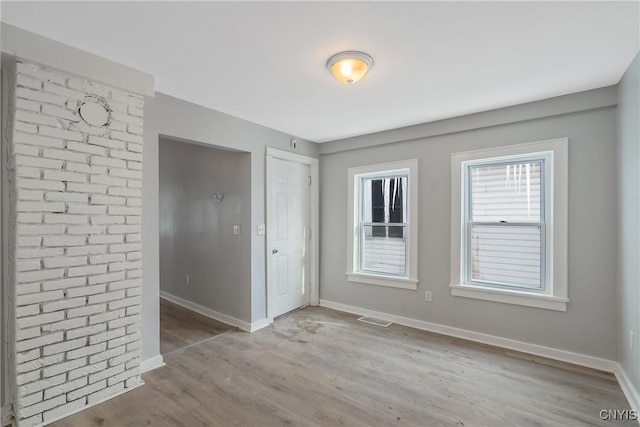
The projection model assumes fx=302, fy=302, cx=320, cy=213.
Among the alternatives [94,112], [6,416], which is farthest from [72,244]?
[6,416]

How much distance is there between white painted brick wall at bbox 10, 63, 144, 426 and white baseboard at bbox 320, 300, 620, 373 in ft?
9.18

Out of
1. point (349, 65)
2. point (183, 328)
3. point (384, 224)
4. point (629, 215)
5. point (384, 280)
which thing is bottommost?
point (183, 328)

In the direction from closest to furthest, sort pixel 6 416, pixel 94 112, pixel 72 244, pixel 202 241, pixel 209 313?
pixel 6 416 < pixel 72 244 < pixel 94 112 < pixel 209 313 < pixel 202 241

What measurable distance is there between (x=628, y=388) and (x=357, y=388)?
79.8 inches

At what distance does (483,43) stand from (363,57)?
771 mm

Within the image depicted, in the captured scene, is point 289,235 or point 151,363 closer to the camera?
point 151,363

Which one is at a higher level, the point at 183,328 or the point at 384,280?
the point at 384,280

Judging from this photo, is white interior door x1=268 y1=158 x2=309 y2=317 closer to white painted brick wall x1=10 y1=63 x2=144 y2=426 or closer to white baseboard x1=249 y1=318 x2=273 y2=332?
white baseboard x1=249 y1=318 x2=273 y2=332

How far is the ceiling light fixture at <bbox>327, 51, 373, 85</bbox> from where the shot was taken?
81.3 inches

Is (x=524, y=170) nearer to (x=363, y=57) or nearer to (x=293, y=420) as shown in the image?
(x=363, y=57)

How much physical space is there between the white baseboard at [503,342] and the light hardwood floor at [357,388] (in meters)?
0.11

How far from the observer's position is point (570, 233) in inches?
110

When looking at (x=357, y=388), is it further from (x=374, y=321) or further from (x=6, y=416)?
(x=6, y=416)

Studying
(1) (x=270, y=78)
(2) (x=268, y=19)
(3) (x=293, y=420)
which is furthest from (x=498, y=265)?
(2) (x=268, y=19)
